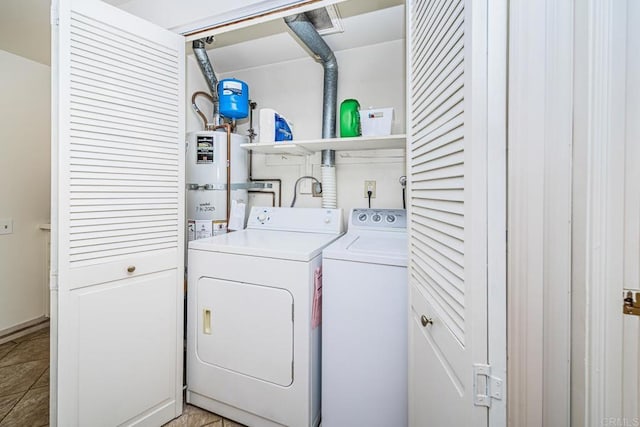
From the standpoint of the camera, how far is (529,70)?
1.98ft

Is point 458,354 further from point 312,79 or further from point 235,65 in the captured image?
point 235,65

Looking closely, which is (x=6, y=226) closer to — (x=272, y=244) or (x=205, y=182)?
(x=205, y=182)

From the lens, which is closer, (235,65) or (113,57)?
(113,57)

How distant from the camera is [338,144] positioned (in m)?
2.00

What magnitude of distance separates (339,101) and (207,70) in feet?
3.54

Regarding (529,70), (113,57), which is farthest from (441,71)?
(113,57)

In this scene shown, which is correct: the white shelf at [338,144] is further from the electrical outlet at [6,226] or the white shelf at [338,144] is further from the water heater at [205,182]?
the electrical outlet at [6,226]

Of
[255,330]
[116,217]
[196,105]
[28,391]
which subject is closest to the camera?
[116,217]

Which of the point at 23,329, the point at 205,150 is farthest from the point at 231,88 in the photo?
the point at 23,329

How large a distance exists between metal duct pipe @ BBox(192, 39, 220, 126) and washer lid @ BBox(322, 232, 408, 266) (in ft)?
4.88

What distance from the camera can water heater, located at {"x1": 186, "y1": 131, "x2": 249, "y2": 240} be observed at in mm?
2115

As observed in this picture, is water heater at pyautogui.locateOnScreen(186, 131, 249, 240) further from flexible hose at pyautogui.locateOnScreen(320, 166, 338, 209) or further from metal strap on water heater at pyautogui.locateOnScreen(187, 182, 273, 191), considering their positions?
flexible hose at pyautogui.locateOnScreen(320, 166, 338, 209)

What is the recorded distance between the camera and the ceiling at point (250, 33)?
70.1 inches

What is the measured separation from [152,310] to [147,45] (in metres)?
1.42
